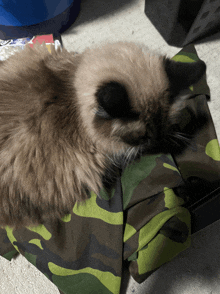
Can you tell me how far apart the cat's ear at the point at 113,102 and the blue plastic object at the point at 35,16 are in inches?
39.7

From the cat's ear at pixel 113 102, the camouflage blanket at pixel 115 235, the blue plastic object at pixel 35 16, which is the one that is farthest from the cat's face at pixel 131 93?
the blue plastic object at pixel 35 16

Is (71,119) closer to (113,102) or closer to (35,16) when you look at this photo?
(113,102)

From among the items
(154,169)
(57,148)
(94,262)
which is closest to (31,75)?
(57,148)

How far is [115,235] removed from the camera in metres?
0.84

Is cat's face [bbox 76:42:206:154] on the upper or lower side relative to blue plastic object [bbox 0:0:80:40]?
lower

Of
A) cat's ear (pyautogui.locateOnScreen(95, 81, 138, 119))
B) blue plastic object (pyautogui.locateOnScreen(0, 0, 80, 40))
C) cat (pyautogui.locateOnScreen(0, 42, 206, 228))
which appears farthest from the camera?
blue plastic object (pyautogui.locateOnScreen(0, 0, 80, 40))

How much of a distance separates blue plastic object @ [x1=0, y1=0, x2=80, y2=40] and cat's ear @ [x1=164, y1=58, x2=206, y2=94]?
3.19ft

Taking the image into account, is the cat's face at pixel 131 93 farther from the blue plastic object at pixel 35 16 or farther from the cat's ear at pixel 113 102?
the blue plastic object at pixel 35 16

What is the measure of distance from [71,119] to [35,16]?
3.20ft

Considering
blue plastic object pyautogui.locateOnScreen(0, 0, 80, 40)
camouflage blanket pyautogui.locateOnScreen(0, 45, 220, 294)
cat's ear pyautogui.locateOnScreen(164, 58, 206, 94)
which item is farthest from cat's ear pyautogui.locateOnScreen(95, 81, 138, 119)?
blue plastic object pyautogui.locateOnScreen(0, 0, 80, 40)

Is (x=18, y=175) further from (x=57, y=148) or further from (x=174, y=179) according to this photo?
(x=174, y=179)

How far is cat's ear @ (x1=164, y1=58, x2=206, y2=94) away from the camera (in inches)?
28.1

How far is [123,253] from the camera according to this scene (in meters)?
0.87

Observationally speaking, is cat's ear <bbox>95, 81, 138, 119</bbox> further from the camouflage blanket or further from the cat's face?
the camouflage blanket
